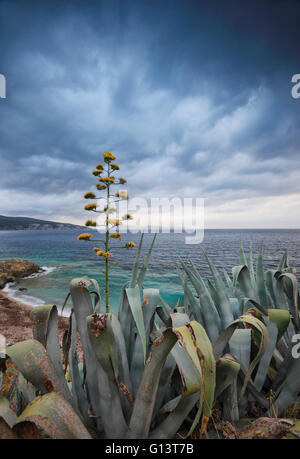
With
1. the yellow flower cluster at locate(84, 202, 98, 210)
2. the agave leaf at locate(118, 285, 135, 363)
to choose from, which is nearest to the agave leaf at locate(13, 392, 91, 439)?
the agave leaf at locate(118, 285, 135, 363)

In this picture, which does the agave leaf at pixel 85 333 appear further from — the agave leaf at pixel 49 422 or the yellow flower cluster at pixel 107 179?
the yellow flower cluster at pixel 107 179

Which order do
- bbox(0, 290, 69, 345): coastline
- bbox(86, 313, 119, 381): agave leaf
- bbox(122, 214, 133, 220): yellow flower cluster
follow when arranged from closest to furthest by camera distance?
bbox(86, 313, 119, 381): agave leaf < bbox(122, 214, 133, 220): yellow flower cluster < bbox(0, 290, 69, 345): coastline

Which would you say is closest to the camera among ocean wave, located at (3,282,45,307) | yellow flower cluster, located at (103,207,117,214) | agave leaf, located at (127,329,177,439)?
agave leaf, located at (127,329,177,439)

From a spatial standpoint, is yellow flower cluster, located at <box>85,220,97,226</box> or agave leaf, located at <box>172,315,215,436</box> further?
yellow flower cluster, located at <box>85,220,97,226</box>

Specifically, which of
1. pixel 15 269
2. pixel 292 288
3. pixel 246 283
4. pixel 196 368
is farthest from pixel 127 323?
pixel 15 269

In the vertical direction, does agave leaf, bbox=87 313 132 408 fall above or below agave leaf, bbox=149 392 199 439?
above

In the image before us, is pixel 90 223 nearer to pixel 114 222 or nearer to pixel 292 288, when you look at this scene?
pixel 114 222

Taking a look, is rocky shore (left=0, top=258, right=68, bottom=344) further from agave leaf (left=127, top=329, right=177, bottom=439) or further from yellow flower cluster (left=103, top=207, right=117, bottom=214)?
agave leaf (left=127, top=329, right=177, bottom=439)

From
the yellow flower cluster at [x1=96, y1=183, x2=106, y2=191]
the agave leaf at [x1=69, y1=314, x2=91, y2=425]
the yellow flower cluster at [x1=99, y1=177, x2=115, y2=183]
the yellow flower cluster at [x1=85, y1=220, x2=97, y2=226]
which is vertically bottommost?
the agave leaf at [x1=69, y1=314, x2=91, y2=425]

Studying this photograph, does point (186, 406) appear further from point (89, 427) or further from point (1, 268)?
point (1, 268)

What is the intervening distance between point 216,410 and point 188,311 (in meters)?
0.77

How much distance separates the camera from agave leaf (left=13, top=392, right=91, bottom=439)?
2.48 ft
